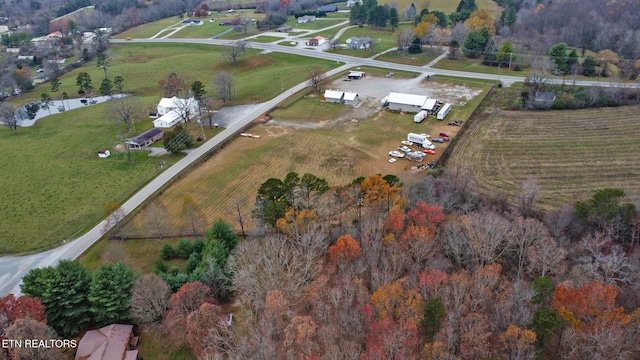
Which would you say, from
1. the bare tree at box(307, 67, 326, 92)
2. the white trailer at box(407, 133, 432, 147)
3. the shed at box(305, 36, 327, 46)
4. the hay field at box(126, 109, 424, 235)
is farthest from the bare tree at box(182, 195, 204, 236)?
the shed at box(305, 36, 327, 46)

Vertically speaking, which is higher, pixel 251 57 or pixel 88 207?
pixel 251 57

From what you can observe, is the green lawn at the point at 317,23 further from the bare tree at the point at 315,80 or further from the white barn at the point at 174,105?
the white barn at the point at 174,105

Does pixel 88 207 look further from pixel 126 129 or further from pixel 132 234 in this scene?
pixel 126 129

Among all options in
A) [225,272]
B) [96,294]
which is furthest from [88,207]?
[225,272]

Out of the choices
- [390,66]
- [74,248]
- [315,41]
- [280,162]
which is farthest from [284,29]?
[74,248]

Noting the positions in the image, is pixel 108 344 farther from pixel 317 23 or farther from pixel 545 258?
pixel 317 23

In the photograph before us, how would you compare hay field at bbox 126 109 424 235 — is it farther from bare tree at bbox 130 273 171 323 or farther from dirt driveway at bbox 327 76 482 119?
bare tree at bbox 130 273 171 323
